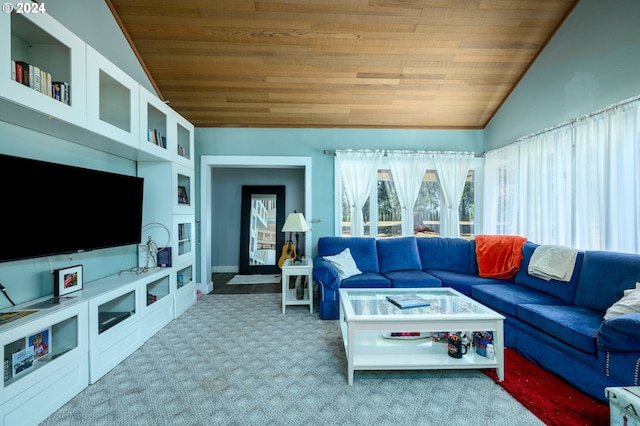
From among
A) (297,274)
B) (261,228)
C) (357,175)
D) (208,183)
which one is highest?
(357,175)

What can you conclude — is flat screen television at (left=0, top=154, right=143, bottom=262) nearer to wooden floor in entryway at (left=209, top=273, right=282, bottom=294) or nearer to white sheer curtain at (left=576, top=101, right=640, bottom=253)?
wooden floor in entryway at (left=209, top=273, right=282, bottom=294)

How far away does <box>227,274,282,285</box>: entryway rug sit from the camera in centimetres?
457

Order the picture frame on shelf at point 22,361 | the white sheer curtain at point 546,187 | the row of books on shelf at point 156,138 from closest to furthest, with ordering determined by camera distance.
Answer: the picture frame on shelf at point 22,361 → the row of books on shelf at point 156,138 → the white sheer curtain at point 546,187

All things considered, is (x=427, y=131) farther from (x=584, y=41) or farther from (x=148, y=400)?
(x=148, y=400)

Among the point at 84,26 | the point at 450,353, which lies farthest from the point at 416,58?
the point at 84,26

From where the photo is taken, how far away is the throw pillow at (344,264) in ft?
10.6

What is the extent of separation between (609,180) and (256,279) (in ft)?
15.0

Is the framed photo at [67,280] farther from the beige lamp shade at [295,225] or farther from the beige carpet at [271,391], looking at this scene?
the beige lamp shade at [295,225]

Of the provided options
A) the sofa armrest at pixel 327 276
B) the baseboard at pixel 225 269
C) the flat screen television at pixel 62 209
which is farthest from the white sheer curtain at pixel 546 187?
the baseboard at pixel 225 269

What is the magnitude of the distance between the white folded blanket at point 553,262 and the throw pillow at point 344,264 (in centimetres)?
180

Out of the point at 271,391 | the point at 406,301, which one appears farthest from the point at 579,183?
the point at 271,391

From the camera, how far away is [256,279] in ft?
15.6

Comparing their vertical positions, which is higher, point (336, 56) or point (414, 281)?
point (336, 56)

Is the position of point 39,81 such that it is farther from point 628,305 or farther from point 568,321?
point 628,305
